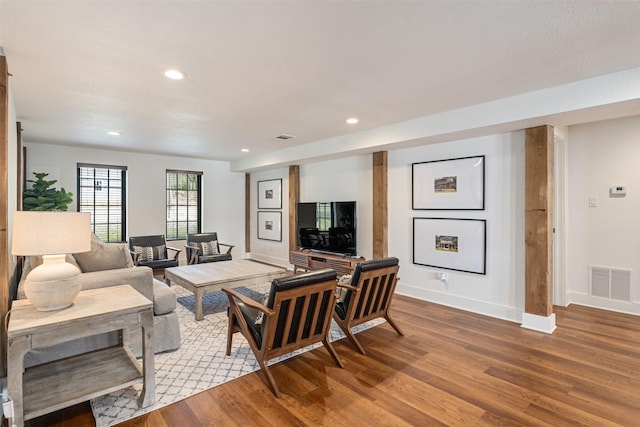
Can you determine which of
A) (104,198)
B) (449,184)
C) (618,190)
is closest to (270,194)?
(104,198)

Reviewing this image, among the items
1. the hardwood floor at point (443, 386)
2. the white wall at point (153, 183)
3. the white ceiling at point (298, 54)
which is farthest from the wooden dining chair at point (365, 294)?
the white wall at point (153, 183)

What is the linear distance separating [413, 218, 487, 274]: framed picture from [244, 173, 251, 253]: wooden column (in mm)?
4897

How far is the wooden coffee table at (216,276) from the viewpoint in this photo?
3.89 meters

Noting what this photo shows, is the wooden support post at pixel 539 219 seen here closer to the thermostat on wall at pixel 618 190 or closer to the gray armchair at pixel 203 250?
the thermostat on wall at pixel 618 190

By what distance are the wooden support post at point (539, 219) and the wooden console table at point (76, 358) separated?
12.5 ft

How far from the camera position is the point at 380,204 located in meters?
5.17

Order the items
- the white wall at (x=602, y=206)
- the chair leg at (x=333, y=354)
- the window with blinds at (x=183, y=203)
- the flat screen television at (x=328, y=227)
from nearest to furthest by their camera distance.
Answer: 1. the chair leg at (x=333, y=354)
2. the white wall at (x=602, y=206)
3. the flat screen television at (x=328, y=227)
4. the window with blinds at (x=183, y=203)

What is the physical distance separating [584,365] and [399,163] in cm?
324

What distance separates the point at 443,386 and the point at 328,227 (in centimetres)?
357

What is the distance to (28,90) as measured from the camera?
3184 millimetres

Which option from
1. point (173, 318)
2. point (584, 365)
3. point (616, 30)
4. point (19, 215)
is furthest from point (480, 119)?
point (19, 215)

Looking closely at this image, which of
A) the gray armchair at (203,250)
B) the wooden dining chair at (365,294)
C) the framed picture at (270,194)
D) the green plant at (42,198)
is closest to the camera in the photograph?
the wooden dining chair at (365,294)

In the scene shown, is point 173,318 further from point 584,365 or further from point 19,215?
point 584,365

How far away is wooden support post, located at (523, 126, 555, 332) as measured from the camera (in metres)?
3.55
